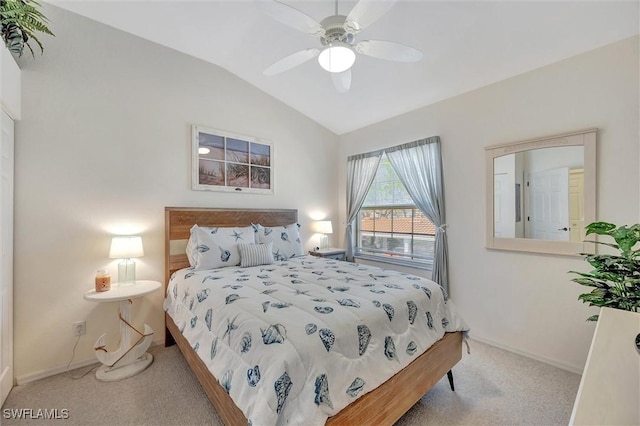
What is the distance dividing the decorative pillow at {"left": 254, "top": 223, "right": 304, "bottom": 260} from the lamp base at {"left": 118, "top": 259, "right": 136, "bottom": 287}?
4.13ft

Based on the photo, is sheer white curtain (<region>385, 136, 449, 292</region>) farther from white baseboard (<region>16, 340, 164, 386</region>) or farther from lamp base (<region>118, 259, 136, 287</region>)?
white baseboard (<region>16, 340, 164, 386</region>)

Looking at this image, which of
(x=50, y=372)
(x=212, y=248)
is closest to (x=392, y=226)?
(x=212, y=248)

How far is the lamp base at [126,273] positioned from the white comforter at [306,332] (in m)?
0.59

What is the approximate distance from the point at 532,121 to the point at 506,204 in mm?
810

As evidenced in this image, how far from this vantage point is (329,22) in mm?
1776

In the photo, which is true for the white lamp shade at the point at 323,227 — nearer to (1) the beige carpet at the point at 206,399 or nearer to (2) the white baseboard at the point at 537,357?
(2) the white baseboard at the point at 537,357

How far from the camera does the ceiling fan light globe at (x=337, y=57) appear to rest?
1.89 meters

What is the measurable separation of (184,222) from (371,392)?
8.19ft

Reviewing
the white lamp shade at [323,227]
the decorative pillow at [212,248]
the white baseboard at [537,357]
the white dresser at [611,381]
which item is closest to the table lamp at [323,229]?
the white lamp shade at [323,227]

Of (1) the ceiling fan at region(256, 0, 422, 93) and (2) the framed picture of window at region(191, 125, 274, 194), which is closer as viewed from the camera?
(1) the ceiling fan at region(256, 0, 422, 93)

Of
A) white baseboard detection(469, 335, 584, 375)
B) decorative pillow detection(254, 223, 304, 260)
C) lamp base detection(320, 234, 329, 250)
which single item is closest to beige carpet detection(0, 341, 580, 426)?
white baseboard detection(469, 335, 584, 375)

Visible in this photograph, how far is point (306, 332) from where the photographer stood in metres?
1.31

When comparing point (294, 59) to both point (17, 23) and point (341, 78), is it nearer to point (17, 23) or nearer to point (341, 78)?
point (341, 78)

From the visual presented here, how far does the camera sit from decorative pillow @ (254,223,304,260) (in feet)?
10.6
